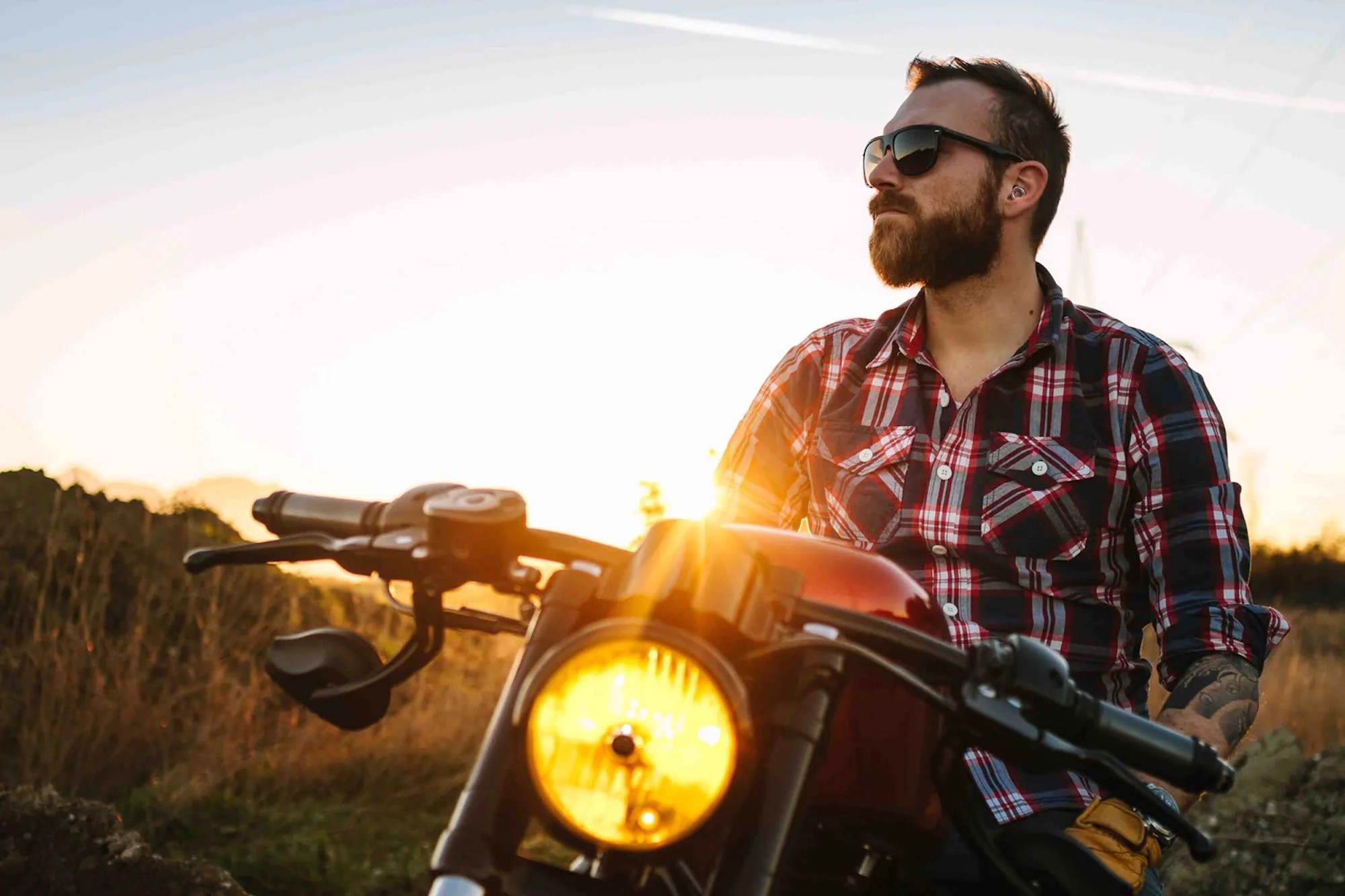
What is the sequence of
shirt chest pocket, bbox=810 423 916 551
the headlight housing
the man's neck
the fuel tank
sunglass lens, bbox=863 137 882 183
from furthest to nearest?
sunglass lens, bbox=863 137 882 183 < the man's neck < shirt chest pocket, bbox=810 423 916 551 < the fuel tank < the headlight housing

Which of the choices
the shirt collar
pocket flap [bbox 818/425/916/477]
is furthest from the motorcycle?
the shirt collar

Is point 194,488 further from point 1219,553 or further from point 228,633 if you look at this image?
point 1219,553

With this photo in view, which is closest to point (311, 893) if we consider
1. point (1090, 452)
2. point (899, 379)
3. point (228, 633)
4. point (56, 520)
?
point (228, 633)

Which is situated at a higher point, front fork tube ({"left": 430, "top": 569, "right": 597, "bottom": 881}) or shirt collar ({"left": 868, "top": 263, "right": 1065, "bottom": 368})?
shirt collar ({"left": 868, "top": 263, "right": 1065, "bottom": 368})

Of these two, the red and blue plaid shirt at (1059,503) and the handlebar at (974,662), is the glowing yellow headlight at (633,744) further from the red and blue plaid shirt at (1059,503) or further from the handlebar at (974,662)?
the red and blue plaid shirt at (1059,503)

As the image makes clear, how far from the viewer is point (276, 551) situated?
4.26ft

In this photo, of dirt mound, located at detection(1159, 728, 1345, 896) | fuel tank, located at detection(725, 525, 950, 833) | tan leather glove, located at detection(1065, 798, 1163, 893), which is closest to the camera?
fuel tank, located at detection(725, 525, 950, 833)

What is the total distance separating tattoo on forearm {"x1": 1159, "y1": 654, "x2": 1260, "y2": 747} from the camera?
6.59 ft

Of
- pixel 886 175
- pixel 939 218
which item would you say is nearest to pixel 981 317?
pixel 939 218

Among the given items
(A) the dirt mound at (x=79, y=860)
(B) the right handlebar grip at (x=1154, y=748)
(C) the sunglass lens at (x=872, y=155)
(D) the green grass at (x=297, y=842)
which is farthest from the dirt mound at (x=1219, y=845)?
(B) the right handlebar grip at (x=1154, y=748)

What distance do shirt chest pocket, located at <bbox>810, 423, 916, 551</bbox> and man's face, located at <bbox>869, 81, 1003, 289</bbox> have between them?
1.59 ft

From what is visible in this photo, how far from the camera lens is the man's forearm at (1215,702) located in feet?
6.49

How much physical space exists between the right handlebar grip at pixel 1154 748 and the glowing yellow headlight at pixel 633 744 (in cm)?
36

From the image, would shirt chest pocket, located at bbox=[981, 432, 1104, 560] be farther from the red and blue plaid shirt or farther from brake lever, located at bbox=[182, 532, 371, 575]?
brake lever, located at bbox=[182, 532, 371, 575]
